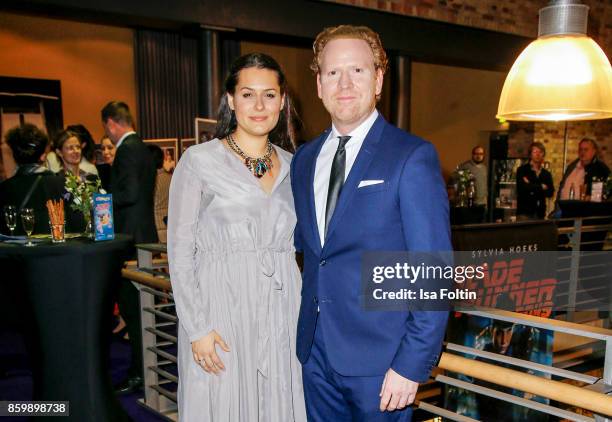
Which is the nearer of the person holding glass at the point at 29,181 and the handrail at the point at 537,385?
the handrail at the point at 537,385

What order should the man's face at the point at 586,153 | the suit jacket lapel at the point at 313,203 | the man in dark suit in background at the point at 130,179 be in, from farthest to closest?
the man's face at the point at 586,153 → the man in dark suit in background at the point at 130,179 → the suit jacket lapel at the point at 313,203

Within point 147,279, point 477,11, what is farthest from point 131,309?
point 477,11

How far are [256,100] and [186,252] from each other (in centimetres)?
54

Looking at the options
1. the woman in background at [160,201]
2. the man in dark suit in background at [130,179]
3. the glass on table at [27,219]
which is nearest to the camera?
the glass on table at [27,219]

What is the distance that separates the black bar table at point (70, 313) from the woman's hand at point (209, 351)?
109 centimetres

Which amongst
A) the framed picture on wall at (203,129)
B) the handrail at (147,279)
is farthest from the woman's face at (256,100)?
the framed picture on wall at (203,129)

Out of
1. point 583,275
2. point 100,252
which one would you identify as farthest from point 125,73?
point 583,275

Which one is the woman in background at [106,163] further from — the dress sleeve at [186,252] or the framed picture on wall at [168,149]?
the dress sleeve at [186,252]

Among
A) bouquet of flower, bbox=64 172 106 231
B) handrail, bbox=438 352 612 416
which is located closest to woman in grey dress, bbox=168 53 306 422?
handrail, bbox=438 352 612 416

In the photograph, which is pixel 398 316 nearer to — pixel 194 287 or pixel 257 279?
pixel 257 279

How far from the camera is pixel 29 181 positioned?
320 cm

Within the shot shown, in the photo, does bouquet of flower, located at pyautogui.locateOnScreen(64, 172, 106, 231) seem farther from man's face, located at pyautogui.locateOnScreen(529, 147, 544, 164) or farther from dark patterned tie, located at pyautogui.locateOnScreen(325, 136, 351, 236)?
man's face, located at pyautogui.locateOnScreen(529, 147, 544, 164)

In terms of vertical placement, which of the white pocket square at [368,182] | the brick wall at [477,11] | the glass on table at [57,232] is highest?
the brick wall at [477,11]

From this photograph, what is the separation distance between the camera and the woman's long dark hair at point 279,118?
1710 mm
